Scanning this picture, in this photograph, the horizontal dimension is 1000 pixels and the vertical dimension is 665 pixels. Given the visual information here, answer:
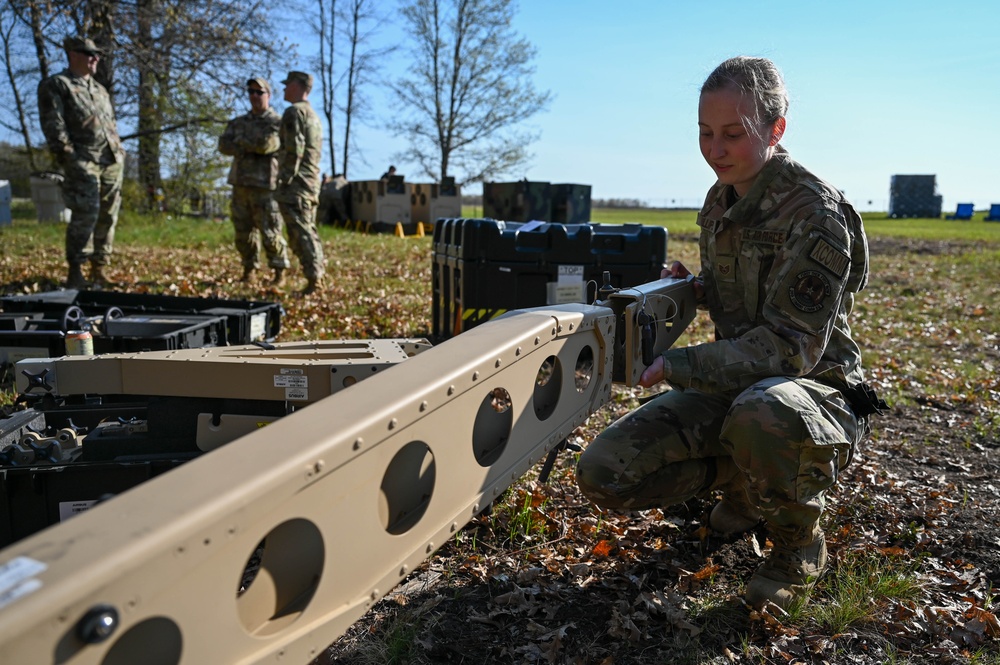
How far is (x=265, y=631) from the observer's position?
1819mm

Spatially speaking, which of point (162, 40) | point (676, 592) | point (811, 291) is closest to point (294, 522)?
point (676, 592)

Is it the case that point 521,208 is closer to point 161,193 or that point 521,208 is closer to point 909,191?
point 161,193

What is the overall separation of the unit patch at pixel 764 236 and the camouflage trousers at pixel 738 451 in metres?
0.51

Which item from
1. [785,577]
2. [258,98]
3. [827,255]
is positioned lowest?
[785,577]

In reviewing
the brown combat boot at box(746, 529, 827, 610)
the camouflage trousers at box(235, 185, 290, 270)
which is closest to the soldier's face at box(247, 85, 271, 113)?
the camouflage trousers at box(235, 185, 290, 270)

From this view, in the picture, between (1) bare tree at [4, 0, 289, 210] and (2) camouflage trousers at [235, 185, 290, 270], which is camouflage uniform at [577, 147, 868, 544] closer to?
(2) camouflage trousers at [235, 185, 290, 270]

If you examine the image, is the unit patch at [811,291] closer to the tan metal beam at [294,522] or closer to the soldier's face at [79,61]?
the tan metal beam at [294,522]

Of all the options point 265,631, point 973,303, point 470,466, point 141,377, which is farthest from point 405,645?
point 973,303

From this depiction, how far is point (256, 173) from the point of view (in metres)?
9.57

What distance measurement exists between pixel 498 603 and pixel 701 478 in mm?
951

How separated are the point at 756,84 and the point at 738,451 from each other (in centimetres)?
127

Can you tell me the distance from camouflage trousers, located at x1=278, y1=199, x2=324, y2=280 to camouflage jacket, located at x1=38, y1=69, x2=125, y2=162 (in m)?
2.25

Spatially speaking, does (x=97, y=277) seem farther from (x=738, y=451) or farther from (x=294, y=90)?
(x=738, y=451)

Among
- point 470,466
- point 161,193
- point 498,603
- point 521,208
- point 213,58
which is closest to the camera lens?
point 470,466
